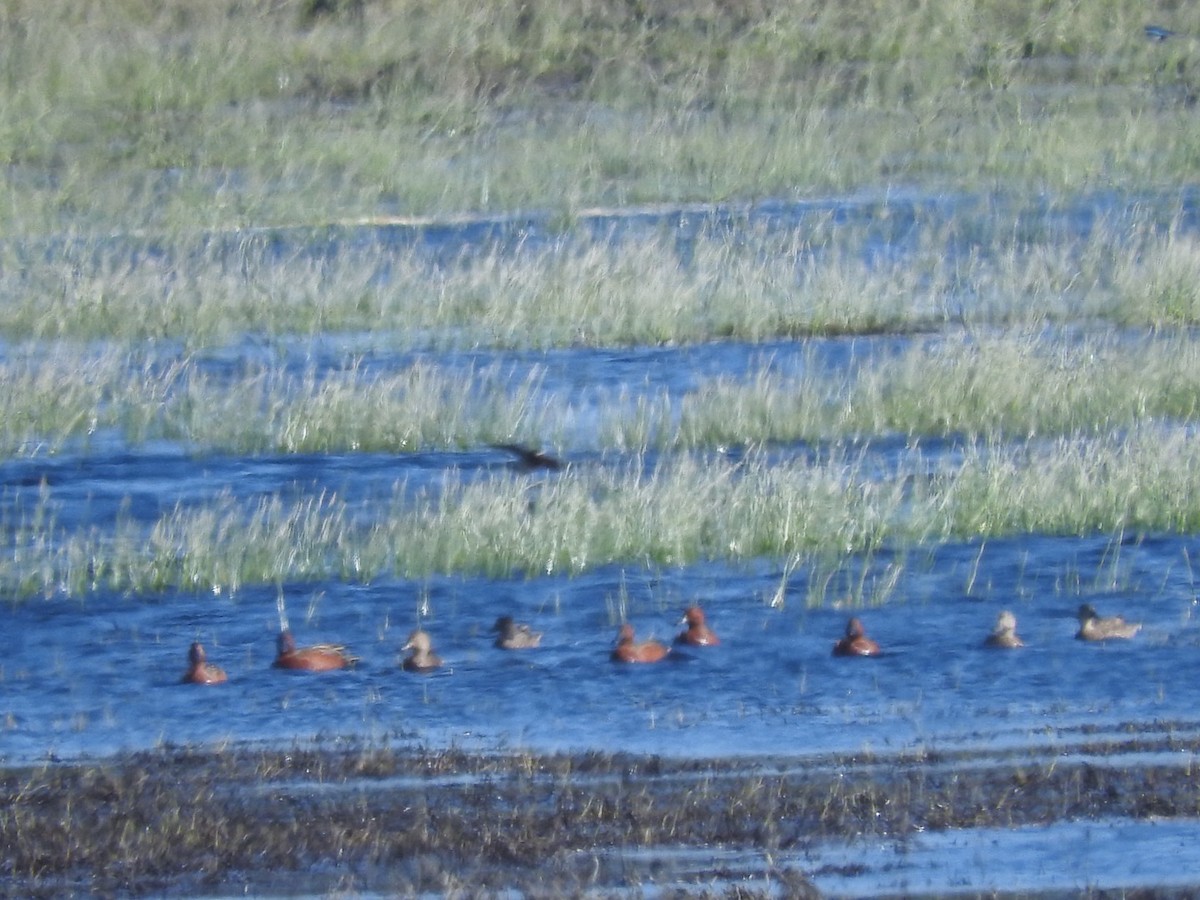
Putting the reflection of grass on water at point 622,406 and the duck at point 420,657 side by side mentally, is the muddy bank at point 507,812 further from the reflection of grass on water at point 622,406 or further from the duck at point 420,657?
the reflection of grass on water at point 622,406

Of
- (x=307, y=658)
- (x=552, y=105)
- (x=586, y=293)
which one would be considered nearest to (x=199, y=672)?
(x=307, y=658)

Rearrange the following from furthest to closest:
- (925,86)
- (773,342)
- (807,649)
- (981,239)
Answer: (925,86) → (981,239) → (773,342) → (807,649)

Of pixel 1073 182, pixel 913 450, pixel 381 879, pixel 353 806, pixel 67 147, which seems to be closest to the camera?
pixel 381 879

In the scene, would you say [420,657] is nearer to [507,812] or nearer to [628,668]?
→ [628,668]

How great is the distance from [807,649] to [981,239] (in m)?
11.5

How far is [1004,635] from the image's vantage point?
912 cm

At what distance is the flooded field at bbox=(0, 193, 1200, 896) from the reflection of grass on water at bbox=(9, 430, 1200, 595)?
0.03 m

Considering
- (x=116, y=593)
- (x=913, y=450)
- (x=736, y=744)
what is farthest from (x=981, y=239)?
(x=736, y=744)

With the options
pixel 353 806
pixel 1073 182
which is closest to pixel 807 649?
pixel 353 806

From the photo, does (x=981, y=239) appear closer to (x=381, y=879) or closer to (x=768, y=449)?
(x=768, y=449)

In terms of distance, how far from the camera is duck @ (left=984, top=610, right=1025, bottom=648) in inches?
359

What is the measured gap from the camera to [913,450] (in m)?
12.9

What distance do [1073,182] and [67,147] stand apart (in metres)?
10.5

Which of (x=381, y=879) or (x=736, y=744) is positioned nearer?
(x=381, y=879)
